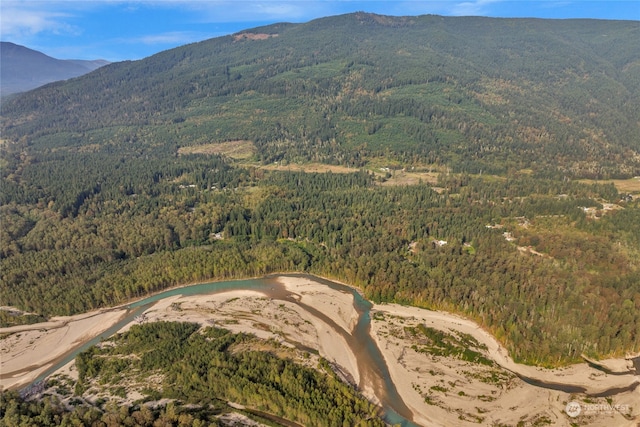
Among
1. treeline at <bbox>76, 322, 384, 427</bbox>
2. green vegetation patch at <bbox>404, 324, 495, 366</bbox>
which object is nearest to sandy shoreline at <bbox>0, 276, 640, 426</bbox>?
green vegetation patch at <bbox>404, 324, 495, 366</bbox>

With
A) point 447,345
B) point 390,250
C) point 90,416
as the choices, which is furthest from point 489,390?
point 90,416

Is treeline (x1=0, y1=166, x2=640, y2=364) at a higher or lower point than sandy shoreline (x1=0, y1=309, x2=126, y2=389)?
higher

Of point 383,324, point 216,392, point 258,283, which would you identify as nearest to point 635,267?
point 383,324

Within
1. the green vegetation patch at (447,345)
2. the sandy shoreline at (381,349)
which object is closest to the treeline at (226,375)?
the sandy shoreline at (381,349)

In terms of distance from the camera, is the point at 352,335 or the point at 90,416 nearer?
the point at 90,416

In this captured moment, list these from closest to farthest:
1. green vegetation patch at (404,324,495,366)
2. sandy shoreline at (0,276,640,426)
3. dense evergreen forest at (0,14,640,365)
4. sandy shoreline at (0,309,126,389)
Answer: sandy shoreline at (0,276,640,426) → sandy shoreline at (0,309,126,389) → green vegetation patch at (404,324,495,366) → dense evergreen forest at (0,14,640,365)

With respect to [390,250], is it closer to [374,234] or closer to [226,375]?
[374,234]

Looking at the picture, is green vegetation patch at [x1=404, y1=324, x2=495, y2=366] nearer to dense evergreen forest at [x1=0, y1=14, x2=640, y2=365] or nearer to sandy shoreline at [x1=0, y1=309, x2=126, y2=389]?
dense evergreen forest at [x1=0, y1=14, x2=640, y2=365]

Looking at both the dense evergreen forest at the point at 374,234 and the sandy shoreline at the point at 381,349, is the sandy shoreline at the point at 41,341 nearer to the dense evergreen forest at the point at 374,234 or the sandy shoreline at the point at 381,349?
the sandy shoreline at the point at 381,349

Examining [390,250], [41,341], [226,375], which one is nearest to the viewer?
[226,375]
